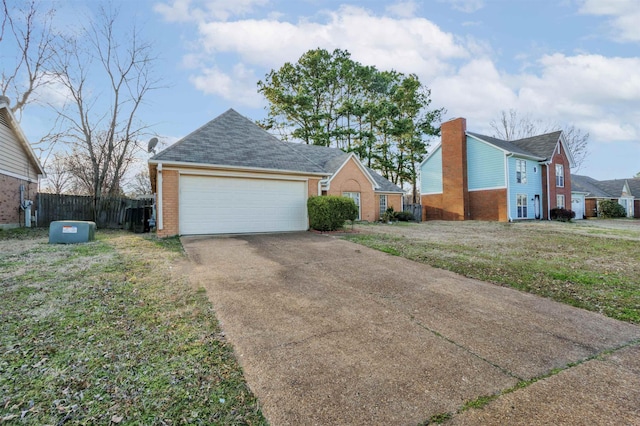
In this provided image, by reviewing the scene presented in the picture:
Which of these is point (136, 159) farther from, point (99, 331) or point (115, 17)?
point (99, 331)

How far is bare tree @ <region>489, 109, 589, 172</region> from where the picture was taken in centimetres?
3591

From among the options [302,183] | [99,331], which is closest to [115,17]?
[302,183]

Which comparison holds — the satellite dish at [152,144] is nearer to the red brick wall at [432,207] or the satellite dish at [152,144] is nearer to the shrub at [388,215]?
the shrub at [388,215]

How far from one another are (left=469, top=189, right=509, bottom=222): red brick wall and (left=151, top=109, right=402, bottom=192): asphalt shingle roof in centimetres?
1553

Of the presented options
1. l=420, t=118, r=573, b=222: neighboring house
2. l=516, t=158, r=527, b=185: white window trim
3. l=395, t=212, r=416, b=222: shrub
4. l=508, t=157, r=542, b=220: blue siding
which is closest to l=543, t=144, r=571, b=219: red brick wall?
l=420, t=118, r=573, b=222: neighboring house

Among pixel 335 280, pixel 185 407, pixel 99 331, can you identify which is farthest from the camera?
pixel 335 280

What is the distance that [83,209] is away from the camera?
14.9m

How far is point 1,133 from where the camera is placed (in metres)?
12.0

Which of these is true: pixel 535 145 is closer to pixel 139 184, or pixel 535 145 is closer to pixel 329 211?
pixel 329 211

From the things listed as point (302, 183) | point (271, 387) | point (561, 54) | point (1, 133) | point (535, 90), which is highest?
point (535, 90)

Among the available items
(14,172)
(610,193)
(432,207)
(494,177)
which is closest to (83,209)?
(14,172)

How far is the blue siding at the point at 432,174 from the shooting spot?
24797mm

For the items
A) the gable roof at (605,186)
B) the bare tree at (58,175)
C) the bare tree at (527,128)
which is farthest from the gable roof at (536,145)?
the bare tree at (58,175)

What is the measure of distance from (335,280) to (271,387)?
3026mm
